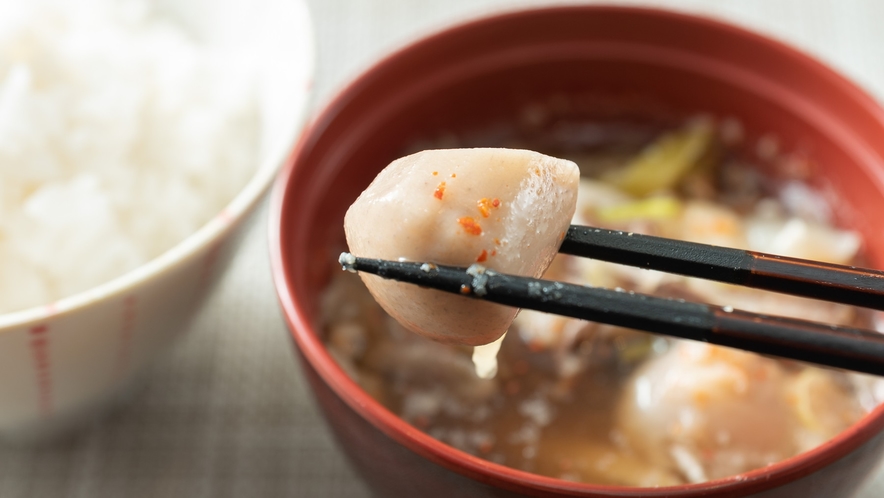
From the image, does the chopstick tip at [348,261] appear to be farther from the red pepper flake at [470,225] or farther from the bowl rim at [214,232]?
the bowl rim at [214,232]

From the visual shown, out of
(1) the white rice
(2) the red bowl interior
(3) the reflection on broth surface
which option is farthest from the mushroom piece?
(1) the white rice

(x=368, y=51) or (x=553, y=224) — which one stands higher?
(x=553, y=224)

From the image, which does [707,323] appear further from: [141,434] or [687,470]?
[141,434]

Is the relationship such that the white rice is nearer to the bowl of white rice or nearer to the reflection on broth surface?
the bowl of white rice

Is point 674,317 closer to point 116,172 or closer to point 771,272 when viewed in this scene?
point 771,272

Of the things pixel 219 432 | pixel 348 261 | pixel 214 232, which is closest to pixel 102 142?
pixel 214 232

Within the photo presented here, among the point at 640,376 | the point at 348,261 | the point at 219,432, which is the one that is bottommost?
the point at 219,432

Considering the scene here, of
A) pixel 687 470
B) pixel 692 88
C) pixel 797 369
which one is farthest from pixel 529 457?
pixel 692 88
